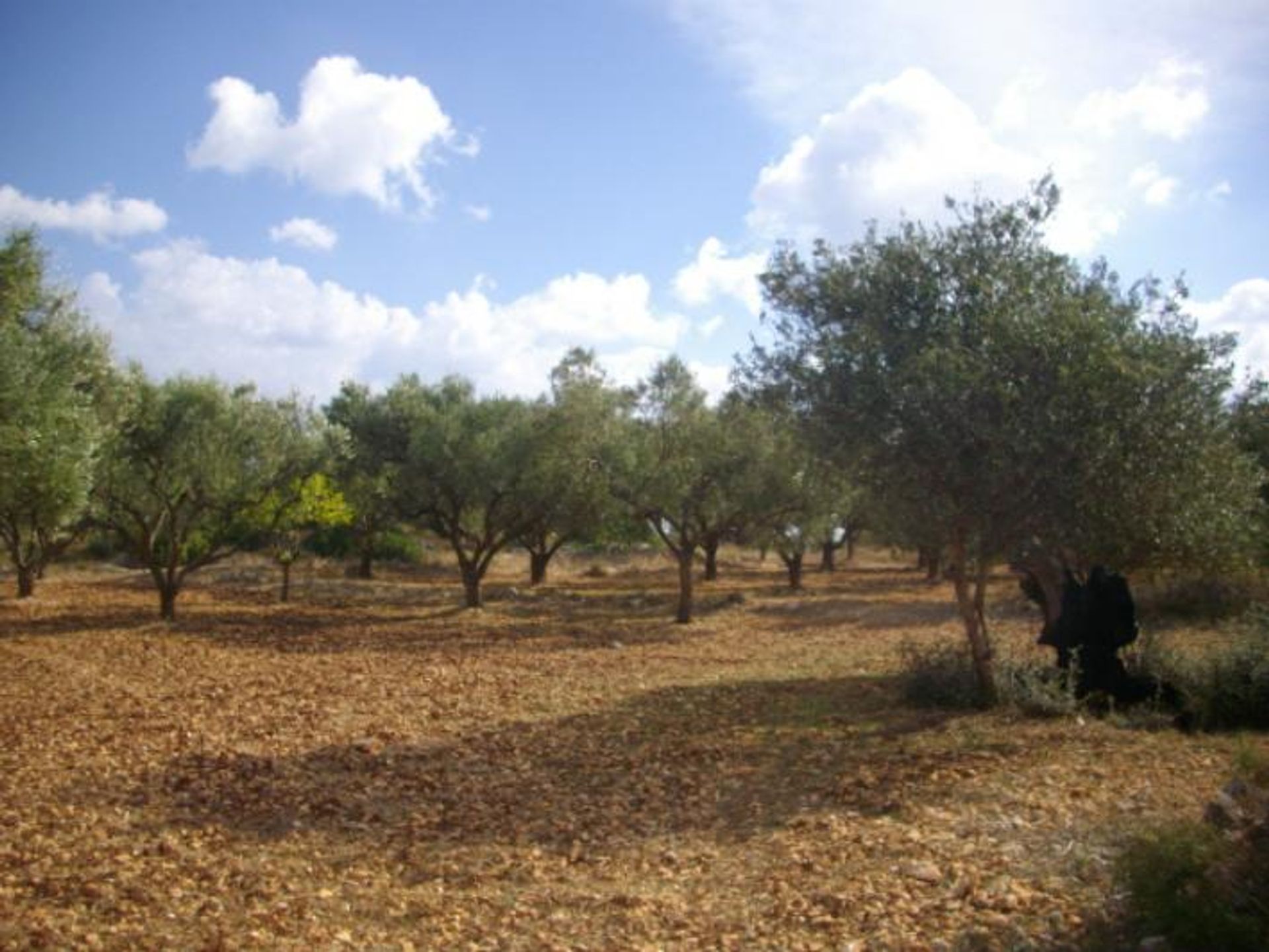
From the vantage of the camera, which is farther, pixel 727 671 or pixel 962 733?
pixel 727 671

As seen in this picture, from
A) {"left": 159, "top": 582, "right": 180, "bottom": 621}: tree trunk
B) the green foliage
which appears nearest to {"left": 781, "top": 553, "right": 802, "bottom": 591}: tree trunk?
{"left": 159, "top": 582, "right": 180, "bottom": 621}: tree trunk

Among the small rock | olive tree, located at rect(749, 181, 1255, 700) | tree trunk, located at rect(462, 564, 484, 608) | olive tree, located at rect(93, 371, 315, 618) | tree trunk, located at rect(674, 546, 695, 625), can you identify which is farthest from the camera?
tree trunk, located at rect(462, 564, 484, 608)

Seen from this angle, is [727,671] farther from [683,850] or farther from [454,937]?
[454,937]

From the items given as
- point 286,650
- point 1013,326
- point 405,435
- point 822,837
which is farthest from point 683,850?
point 405,435

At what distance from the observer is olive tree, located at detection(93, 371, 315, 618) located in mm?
23406

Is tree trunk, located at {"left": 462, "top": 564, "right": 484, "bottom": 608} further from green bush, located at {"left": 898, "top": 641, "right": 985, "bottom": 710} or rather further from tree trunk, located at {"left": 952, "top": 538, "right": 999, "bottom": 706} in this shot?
tree trunk, located at {"left": 952, "top": 538, "right": 999, "bottom": 706}

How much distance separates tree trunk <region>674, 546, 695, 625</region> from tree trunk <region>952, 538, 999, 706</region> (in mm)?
14884

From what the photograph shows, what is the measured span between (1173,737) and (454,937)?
8586 mm

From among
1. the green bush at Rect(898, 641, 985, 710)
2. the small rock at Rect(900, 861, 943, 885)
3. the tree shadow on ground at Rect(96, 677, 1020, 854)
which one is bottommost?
the tree shadow on ground at Rect(96, 677, 1020, 854)

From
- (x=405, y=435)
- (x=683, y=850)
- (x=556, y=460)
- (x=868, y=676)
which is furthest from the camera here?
(x=405, y=435)

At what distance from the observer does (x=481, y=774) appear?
10.5 m

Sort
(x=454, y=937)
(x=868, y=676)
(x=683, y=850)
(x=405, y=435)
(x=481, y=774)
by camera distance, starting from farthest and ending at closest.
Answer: (x=405, y=435) < (x=868, y=676) < (x=481, y=774) < (x=683, y=850) < (x=454, y=937)

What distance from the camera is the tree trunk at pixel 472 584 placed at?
3094 centimetres

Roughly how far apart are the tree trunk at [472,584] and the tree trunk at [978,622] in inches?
794
